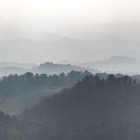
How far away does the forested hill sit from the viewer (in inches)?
5007

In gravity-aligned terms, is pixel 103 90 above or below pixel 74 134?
above

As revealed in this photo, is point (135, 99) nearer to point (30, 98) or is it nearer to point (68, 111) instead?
point (68, 111)

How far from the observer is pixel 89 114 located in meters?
145

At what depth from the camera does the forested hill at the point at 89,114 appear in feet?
417

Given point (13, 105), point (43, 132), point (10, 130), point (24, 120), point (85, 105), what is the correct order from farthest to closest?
point (13, 105) < point (85, 105) < point (24, 120) < point (43, 132) < point (10, 130)

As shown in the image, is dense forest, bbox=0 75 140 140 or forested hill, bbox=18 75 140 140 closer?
dense forest, bbox=0 75 140 140

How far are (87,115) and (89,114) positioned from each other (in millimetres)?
925

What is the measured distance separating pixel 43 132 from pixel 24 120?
47.0ft

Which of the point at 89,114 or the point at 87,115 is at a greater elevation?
the point at 89,114

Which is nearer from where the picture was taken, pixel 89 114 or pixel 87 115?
pixel 87 115

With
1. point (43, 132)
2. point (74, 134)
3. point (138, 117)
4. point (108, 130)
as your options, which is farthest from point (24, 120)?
point (138, 117)

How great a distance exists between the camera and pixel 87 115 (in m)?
144

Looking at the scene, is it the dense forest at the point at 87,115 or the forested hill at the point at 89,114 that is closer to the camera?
the dense forest at the point at 87,115

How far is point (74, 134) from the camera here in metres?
128
